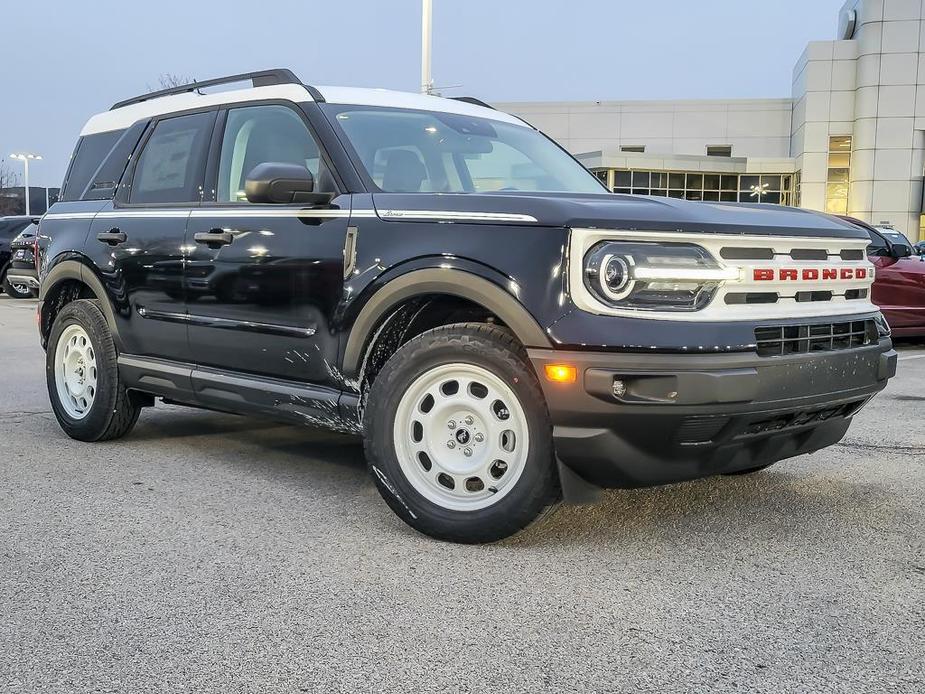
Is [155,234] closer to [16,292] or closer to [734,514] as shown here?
[734,514]

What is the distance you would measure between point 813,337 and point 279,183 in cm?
218

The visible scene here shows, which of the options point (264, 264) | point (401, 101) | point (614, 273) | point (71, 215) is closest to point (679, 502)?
point (614, 273)

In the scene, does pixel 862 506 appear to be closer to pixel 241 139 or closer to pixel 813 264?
pixel 813 264

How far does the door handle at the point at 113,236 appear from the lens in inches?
203

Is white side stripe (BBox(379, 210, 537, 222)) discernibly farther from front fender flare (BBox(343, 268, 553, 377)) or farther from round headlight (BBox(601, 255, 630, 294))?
round headlight (BBox(601, 255, 630, 294))

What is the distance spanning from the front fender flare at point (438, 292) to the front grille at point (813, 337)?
763 mm

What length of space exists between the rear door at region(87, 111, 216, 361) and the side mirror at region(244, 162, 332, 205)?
2.95 feet

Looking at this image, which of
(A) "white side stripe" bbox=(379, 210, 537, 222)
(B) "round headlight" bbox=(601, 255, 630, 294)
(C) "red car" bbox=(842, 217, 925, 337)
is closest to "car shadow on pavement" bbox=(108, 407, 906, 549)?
(B) "round headlight" bbox=(601, 255, 630, 294)

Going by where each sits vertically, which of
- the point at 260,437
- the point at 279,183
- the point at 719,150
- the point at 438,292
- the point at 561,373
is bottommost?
the point at 260,437

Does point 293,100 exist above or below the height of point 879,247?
above

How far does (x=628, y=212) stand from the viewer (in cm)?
332

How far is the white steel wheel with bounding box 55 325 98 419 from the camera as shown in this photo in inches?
217

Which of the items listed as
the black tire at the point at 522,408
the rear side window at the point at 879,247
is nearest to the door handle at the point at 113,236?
the black tire at the point at 522,408

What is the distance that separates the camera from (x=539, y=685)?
8.19ft
